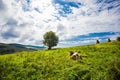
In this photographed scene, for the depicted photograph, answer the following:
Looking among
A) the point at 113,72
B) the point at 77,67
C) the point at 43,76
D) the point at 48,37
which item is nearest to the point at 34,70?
the point at 43,76

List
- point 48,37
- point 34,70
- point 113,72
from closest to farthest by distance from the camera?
1. point 113,72
2. point 34,70
3. point 48,37

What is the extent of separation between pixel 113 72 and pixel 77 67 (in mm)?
5472

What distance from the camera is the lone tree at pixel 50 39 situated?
235ft

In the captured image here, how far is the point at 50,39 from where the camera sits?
72125mm

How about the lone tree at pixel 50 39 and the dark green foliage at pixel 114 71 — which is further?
the lone tree at pixel 50 39

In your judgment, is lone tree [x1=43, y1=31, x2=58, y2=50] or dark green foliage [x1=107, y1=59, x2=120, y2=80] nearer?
dark green foliage [x1=107, y1=59, x2=120, y2=80]

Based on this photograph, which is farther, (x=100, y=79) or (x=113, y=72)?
(x=100, y=79)

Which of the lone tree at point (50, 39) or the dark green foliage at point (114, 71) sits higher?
the lone tree at point (50, 39)

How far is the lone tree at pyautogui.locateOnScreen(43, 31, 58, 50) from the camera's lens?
7175cm

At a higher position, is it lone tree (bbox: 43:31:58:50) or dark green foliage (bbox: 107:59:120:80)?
lone tree (bbox: 43:31:58:50)

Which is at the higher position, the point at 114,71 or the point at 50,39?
the point at 50,39

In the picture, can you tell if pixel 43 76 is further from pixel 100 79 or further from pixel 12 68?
pixel 100 79

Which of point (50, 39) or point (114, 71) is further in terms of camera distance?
point (50, 39)

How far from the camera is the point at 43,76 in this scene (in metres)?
18.7
